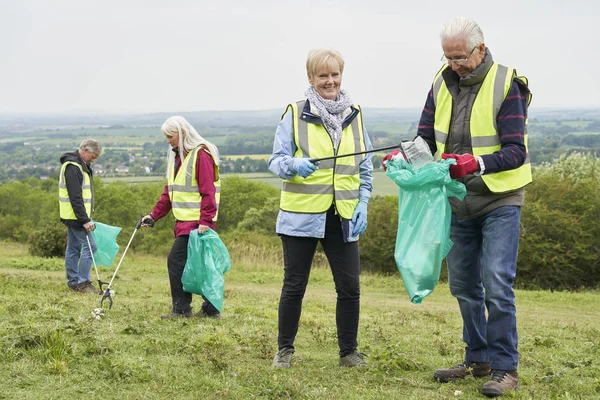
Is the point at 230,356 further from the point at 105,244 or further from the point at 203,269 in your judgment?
the point at 105,244

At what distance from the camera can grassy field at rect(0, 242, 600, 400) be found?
14.8 ft

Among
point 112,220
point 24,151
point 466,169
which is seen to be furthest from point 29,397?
point 24,151

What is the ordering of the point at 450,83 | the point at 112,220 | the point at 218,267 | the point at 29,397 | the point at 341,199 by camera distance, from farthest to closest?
1. the point at 112,220
2. the point at 218,267
3. the point at 341,199
4. the point at 450,83
5. the point at 29,397

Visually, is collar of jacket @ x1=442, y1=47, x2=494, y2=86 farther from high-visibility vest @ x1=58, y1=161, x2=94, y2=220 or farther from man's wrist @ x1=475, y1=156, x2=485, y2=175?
high-visibility vest @ x1=58, y1=161, x2=94, y2=220

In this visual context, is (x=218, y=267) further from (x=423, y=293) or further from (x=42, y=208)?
(x=42, y=208)

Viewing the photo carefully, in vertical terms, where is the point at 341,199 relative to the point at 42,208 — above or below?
above

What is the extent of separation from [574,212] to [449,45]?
86.1ft

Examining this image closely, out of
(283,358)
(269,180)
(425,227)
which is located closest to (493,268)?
(425,227)

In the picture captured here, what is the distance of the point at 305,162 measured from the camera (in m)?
4.83

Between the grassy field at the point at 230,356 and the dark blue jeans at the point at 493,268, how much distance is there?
0.30 meters

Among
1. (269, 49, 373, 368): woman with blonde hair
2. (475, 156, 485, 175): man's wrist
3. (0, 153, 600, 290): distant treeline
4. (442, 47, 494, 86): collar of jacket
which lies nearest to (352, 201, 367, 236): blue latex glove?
(269, 49, 373, 368): woman with blonde hair

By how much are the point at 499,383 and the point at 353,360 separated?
1121 mm

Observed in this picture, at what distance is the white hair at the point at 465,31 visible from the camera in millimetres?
4370

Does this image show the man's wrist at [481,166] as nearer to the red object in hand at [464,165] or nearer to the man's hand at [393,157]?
the red object in hand at [464,165]
